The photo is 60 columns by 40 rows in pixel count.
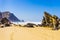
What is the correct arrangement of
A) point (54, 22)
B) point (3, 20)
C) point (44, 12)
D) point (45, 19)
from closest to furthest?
1. point (54, 22)
2. point (44, 12)
3. point (45, 19)
4. point (3, 20)

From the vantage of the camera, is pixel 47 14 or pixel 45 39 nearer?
pixel 45 39

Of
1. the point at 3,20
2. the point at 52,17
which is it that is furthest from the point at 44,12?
the point at 3,20

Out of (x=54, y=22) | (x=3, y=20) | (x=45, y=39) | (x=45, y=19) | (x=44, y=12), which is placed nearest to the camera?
(x=45, y=39)

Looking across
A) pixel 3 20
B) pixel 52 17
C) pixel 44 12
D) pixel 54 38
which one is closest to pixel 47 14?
pixel 44 12

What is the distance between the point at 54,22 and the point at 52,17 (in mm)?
410

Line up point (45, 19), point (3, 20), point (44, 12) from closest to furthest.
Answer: point (44, 12) → point (45, 19) → point (3, 20)

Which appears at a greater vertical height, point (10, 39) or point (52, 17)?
point (52, 17)

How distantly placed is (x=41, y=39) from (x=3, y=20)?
18.2ft

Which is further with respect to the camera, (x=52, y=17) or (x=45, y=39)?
(x=52, y=17)

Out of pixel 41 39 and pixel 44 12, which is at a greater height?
pixel 44 12

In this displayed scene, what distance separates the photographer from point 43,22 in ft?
27.3

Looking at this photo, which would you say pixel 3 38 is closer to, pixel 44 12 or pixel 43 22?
pixel 44 12

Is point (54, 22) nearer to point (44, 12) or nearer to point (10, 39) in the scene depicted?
point (44, 12)

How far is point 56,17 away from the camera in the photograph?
6883 millimetres
